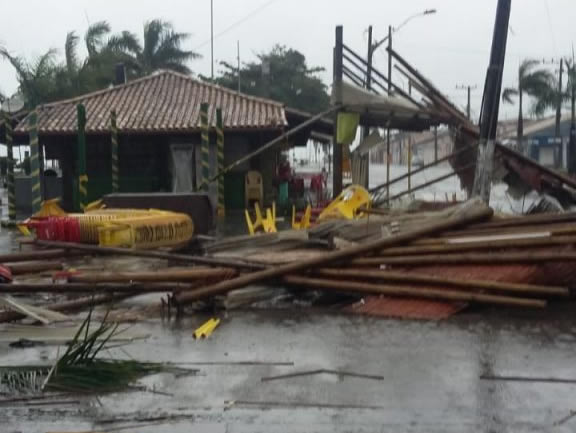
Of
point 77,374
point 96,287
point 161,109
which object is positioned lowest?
point 77,374

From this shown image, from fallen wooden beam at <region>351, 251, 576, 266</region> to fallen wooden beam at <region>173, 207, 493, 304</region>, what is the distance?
5.3 inches

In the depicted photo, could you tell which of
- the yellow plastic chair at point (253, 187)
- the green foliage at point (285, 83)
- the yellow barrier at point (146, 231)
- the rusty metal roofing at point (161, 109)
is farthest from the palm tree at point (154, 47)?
the yellow barrier at point (146, 231)

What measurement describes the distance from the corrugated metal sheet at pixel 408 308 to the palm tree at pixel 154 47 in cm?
3572

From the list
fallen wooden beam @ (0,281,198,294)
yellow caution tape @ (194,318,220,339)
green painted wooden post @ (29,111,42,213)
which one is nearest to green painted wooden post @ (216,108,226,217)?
green painted wooden post @ (29,111,42,213)

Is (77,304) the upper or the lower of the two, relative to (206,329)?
upper

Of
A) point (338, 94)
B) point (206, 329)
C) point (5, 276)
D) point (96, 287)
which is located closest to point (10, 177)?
point (338, 94)

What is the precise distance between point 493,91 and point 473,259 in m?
5.64

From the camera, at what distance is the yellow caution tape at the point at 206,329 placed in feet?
23.7

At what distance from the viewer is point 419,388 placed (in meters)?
5.59

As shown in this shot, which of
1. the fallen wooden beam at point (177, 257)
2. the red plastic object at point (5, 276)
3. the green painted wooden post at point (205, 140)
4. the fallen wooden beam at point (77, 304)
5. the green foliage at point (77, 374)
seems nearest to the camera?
the green foliage at point (77, 374)

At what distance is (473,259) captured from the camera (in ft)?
27.1

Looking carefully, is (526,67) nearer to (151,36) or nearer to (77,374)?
(151,36)

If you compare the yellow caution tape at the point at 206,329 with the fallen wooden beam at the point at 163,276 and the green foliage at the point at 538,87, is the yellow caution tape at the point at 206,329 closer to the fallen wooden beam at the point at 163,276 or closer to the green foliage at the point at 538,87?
the fallen wooden beam at the point at 163,276

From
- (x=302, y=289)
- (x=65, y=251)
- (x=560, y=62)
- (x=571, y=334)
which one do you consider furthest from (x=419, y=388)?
(x=560, y=62)
